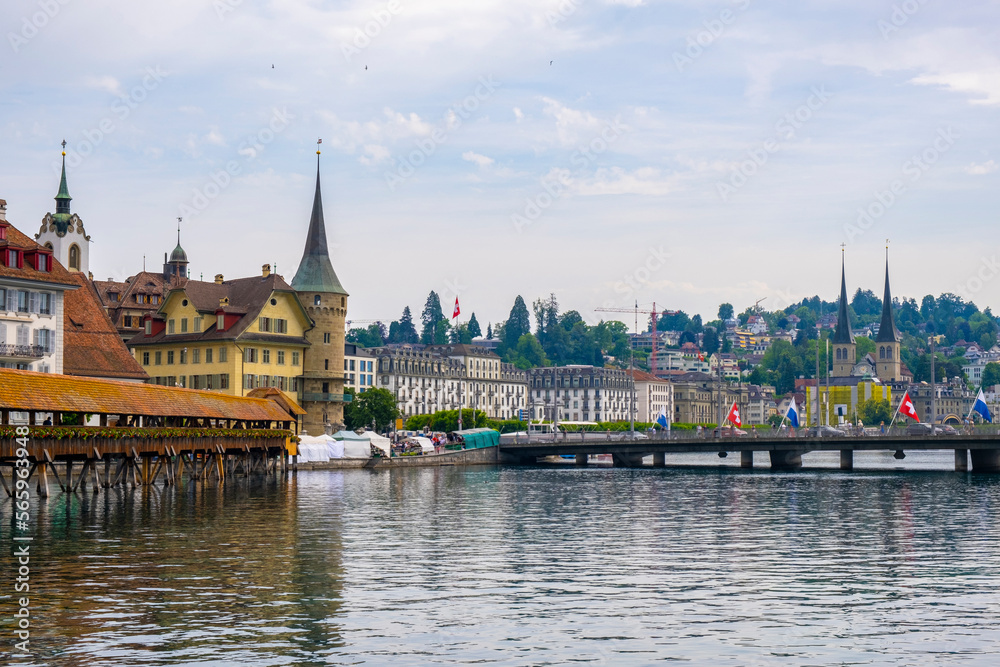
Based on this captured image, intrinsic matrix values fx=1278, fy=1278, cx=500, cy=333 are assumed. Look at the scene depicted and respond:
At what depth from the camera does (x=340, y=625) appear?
2698cm

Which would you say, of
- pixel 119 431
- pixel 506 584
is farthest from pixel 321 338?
pixel 506 584

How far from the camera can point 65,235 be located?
490ft

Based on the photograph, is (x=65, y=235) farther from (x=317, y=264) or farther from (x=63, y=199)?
(x=317, y=264)

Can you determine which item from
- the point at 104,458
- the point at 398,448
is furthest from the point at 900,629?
the point at 398,448

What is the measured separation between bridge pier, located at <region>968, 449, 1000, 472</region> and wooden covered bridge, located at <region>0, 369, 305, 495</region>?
59.7 metres

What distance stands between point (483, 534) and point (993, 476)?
6917 cm

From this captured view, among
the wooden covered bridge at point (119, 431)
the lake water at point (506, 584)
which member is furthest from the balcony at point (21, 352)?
the lake water at point (506, 584)

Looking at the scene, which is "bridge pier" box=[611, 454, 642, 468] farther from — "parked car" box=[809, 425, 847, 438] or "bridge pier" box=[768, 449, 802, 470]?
"parked car" box=[809, 425, 847, 438]

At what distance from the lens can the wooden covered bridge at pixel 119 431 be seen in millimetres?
57938

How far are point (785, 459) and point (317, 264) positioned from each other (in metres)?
50.6

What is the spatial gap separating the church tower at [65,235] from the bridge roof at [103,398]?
64777mm

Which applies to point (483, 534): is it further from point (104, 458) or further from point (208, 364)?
point (208, 364)

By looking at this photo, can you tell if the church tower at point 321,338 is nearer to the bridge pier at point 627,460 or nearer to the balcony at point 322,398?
the balcony at point 322,398

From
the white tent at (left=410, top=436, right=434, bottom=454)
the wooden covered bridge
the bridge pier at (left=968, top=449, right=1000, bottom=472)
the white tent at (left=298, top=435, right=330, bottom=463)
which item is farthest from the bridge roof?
the bridge pier at (left=968, top=449, right=1000, bottom=472)
